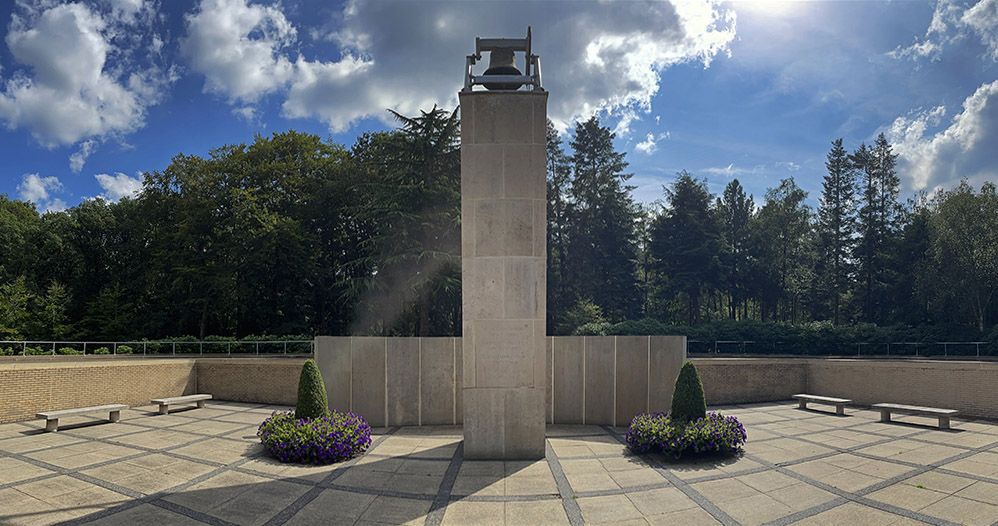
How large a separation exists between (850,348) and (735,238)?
20.4m

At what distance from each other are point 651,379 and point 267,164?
2931cm

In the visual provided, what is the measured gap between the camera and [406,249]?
27.3m

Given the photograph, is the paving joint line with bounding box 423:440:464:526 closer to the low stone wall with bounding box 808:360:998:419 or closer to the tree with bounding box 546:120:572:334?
the low stone wall with bounding box 808:360:998:419

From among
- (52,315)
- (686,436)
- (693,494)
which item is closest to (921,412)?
(686,436)

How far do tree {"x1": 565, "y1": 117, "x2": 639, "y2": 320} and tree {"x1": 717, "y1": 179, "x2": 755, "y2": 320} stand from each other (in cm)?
759

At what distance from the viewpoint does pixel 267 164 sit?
33.6 m

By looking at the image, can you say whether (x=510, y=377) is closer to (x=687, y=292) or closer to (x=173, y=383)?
(x=173, y=383)

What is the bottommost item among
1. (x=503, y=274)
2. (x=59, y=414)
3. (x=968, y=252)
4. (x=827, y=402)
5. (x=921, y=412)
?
(x=827, y=402)

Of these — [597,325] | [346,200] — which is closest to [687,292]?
[597,325]

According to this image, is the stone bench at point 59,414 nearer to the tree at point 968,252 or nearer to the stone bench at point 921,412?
the stone bench at point 921,412

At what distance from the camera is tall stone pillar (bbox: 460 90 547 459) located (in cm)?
A: 1044

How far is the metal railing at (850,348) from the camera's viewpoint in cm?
2870

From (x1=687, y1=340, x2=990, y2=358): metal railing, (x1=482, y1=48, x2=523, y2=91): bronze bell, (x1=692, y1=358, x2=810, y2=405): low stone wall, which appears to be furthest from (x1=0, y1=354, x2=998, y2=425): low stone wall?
(x1=687, y1=340, x2=990, y2=358): metal railing

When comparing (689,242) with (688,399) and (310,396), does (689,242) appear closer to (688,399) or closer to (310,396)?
(688,399)
